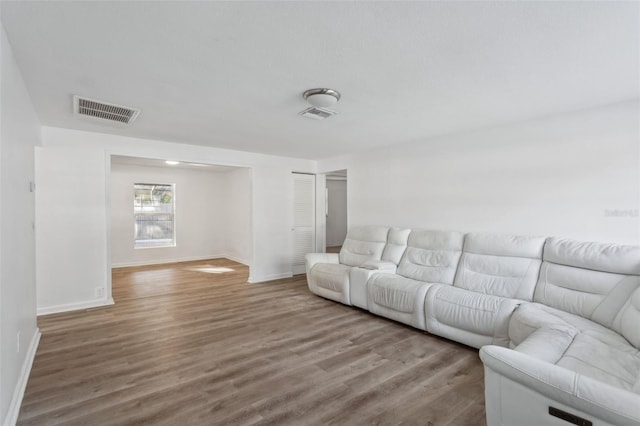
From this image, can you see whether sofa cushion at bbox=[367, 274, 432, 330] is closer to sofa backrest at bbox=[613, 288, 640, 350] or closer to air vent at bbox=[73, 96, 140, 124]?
sofa backrest at bbox=[613, 288, 640, 350]

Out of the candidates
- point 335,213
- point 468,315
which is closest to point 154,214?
point 335,213

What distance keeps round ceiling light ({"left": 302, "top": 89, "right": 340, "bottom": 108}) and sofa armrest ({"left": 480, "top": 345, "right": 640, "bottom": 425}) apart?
7.03 feet

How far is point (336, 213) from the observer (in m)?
9.73

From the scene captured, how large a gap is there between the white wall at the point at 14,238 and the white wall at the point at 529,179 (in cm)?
418

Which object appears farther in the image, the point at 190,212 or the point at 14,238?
the point at 190,212

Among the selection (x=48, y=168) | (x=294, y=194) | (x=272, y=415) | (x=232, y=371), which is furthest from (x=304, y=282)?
(x=48, y=168)

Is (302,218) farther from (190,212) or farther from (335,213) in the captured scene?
(335,213)

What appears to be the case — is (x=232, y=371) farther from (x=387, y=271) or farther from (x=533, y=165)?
(x=533, y=165)

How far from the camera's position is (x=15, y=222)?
2.01 m

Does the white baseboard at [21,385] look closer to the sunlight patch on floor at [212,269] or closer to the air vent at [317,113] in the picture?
the air vent at [317,113]

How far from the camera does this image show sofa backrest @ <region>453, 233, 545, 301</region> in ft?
9.80

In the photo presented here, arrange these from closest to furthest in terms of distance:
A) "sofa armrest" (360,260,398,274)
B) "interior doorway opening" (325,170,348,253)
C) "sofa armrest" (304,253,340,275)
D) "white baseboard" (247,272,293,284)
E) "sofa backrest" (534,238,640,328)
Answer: "sofa backrest" (534,238,640,328)
"sofa armrest" (360,260,398,274)
"sofa armrest" (304,253,340,275)
"white baseboard" (247,272,293,284)
"interior doorway opening" (325,170,348,253)

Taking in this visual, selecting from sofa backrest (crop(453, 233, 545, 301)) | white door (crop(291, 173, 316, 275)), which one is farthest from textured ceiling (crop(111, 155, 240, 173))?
sofa backrest (crop(453, 233, 545, 301))

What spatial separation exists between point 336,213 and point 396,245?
5.46 m
